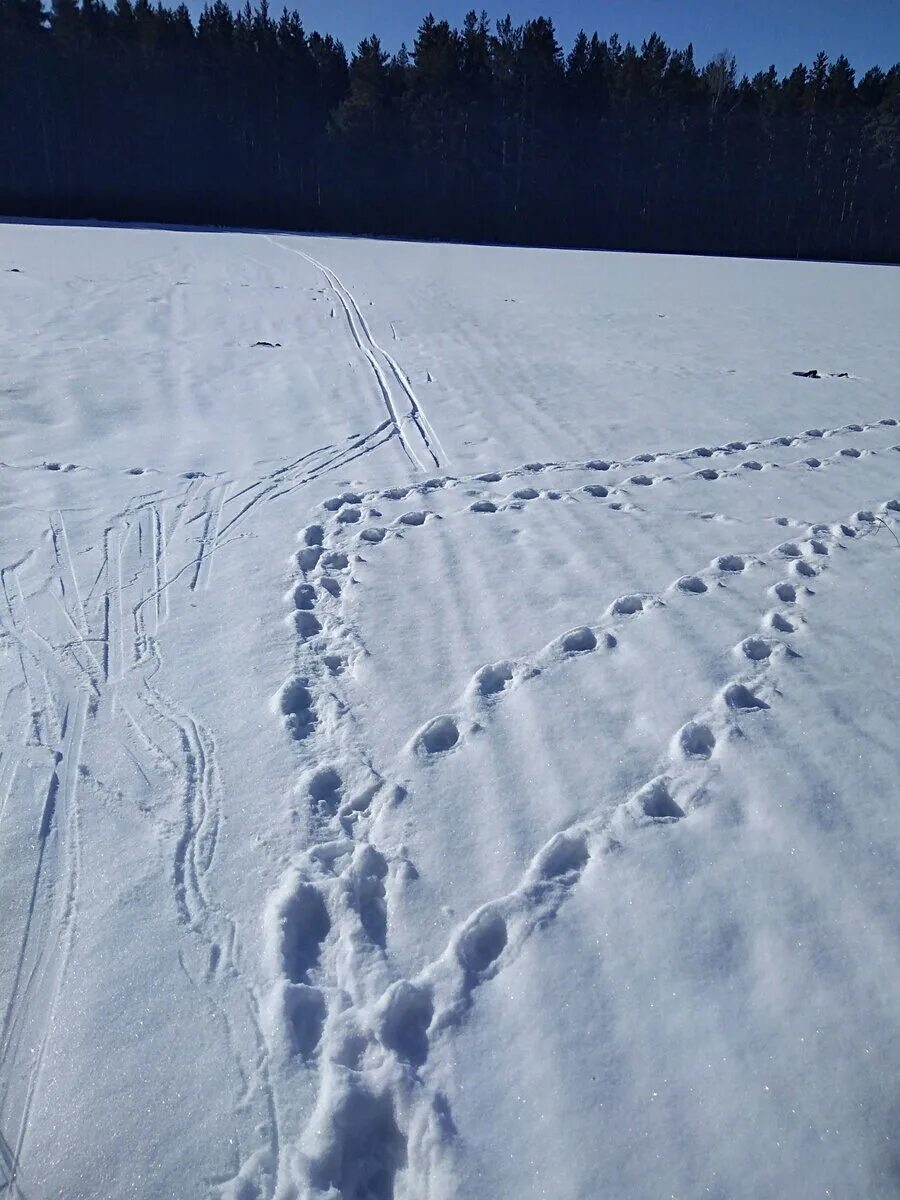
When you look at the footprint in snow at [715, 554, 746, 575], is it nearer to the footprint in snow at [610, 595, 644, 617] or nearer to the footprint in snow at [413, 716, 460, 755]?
the footprint in snow at [610, 595, 644, 617]

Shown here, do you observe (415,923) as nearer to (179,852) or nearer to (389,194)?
(179,852)

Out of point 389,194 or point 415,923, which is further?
point 389,194

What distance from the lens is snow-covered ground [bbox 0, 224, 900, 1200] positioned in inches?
67.8

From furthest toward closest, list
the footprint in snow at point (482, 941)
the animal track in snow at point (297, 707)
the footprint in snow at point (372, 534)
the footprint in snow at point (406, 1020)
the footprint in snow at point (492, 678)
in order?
1. the footprint in snow at point (372, 534)
2. the footprint in snow at point (492, 678)
3. the animal track in snow at point (297, 707)
4. the footprint in snow at point (482, 941)
5. the footprint in snow at point (406, 1020)

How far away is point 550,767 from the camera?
2645 mm

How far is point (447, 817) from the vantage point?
2.47 metres

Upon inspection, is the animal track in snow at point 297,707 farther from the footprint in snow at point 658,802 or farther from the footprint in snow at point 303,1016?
the footprint in snow at point 658,802

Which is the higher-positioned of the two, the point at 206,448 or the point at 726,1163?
the point at 206,448

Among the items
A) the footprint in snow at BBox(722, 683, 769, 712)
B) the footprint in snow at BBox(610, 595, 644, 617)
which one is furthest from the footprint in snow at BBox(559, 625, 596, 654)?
the footprint in snow at BBox(722, 683, 769, 712)

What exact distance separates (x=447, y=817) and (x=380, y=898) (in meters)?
0.35

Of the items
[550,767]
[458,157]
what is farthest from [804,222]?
[550,767]

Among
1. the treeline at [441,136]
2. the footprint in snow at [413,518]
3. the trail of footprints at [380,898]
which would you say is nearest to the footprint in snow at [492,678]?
the trail of footprints at [380,898]

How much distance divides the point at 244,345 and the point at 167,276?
5.37 m

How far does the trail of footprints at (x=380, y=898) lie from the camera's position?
5.67ft
